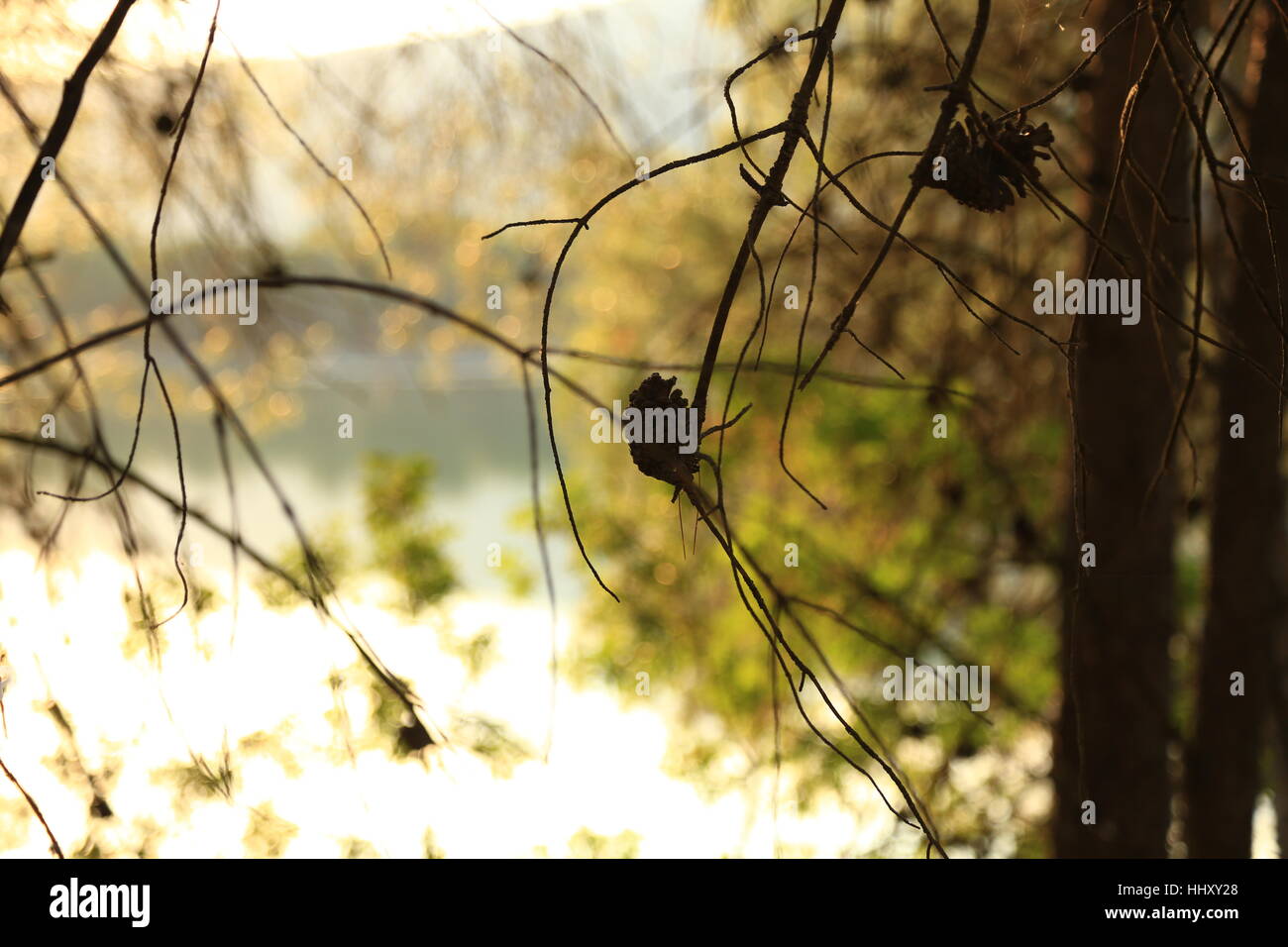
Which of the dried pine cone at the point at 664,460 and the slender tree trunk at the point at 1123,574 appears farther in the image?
the slender tree trunk at the point at 1123,574

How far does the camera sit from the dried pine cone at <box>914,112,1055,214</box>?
1.80 ft

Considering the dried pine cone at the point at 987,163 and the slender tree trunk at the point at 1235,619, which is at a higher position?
the dried pine cone at the point at 987,163

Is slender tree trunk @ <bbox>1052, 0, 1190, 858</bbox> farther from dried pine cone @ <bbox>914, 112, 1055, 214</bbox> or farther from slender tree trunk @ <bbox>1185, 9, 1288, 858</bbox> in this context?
dried pine cone @ <bbox>914, 112, 1055, 214</bbox>

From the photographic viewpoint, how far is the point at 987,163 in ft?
1.82

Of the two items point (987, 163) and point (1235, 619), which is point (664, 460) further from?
point (1235, 619)

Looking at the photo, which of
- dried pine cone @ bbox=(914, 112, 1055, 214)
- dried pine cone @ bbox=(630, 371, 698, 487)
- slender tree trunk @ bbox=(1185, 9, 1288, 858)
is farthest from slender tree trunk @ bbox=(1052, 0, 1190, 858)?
dried pine cone @ bbox=(630, 371, 698, 487)

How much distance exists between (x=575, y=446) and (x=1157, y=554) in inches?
205

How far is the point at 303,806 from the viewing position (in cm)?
192

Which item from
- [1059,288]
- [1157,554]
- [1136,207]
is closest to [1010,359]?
[1059,288]

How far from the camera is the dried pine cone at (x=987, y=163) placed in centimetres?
55

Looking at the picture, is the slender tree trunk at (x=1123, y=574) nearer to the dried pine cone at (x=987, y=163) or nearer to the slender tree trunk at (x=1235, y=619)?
the slender tree trunk at (x=1235, y=619)

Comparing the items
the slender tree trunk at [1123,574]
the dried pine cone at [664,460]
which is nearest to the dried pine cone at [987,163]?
the dried pine cone at [664,460]

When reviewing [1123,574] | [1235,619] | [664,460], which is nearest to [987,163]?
[664,460]

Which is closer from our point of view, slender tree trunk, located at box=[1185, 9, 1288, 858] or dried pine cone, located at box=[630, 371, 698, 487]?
dried pine cone, located at box=[630, 371, 698, 487]
